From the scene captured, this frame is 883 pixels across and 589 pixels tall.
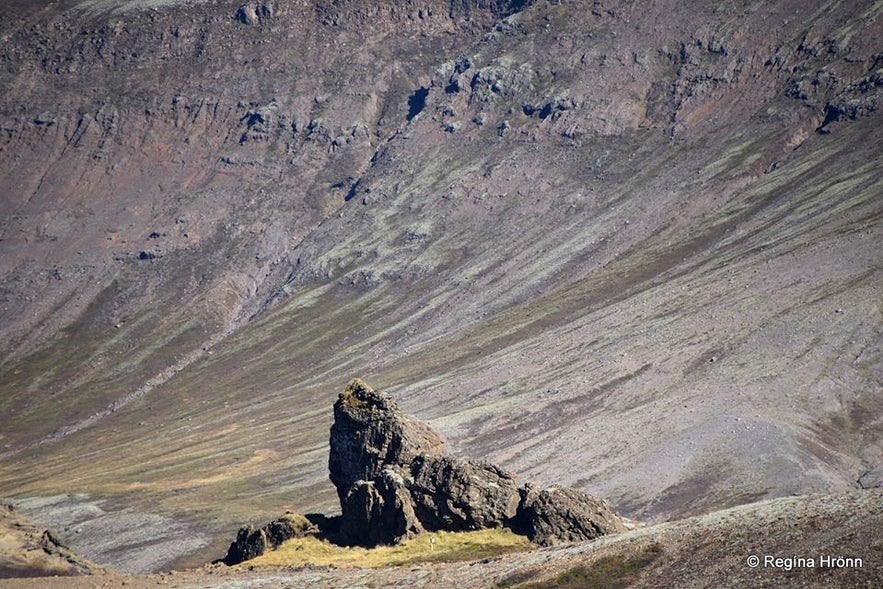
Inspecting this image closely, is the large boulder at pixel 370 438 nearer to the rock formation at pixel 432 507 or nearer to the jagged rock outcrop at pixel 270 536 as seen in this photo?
the rock formation at pixel 432 507

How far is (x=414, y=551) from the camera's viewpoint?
71688 millimetres

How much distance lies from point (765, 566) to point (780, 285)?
150 meters

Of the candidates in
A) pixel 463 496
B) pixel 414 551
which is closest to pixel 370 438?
pixel 463 496

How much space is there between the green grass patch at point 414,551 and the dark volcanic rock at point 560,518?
1.18m

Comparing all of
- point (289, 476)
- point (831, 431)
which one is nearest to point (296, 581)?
point (831, 431)

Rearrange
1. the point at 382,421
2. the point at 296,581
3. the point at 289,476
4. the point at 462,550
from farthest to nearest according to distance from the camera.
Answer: the point at 289,476 → the point at 382,421 → the point at 462,550 → the point at 296,581

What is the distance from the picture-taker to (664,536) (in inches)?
2228

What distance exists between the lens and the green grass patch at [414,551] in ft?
229

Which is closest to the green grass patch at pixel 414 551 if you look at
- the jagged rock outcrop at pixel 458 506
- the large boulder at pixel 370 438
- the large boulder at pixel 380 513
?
the jagged rock outcrop at pixel 458 506

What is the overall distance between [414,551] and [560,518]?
9.34m

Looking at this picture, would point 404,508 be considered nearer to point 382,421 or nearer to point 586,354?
point 382,421

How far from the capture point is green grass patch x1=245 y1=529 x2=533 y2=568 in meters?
A: 69.9

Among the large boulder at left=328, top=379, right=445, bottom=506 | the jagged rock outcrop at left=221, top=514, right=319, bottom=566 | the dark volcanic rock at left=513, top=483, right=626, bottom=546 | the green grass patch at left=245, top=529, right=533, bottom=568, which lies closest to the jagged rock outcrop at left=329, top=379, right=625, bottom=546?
the dark volcanic rock at left=513, top=483, right=626, bottom=546

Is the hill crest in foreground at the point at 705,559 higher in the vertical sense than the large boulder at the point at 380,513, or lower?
lower
